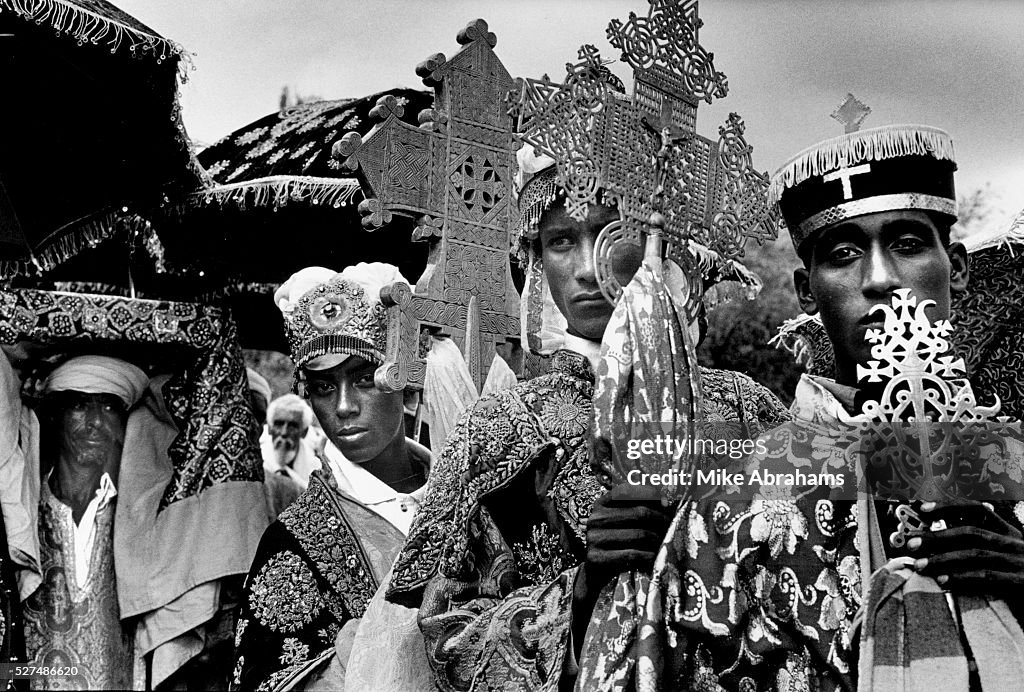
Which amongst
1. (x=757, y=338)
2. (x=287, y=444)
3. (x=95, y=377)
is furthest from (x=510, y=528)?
(x=287, y=444)

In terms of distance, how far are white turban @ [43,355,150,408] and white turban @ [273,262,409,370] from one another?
72cm

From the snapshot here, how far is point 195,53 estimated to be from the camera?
6.40m

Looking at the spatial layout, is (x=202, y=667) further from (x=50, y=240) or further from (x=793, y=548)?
(x=793, y=548)

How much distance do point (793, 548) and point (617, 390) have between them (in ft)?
1.48

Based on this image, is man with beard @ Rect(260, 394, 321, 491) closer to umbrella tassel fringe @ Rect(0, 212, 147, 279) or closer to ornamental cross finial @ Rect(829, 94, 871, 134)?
umbrella tassel fringe @ Rect(0, 212, 147, 279)

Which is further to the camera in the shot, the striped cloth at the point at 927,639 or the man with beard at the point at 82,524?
the man with beard at the point at 82,524

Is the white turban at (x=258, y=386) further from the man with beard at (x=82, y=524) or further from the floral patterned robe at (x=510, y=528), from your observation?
the floral patterned robe at (x=510, y=528)

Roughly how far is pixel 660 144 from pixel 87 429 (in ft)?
10.4

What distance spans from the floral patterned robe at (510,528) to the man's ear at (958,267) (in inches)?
18.3

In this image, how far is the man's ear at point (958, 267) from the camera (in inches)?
153

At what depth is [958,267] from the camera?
3910 millimetres

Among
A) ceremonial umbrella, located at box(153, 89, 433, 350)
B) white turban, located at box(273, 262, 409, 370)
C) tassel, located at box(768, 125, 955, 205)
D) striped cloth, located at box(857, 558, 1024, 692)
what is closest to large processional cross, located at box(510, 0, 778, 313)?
tassel, located at box(768, 125, 955, 205)

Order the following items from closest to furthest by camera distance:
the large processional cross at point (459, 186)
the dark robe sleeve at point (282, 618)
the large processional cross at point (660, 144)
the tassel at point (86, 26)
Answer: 1. the large processional cross at point (660, 144)
2. the large processional cross at point (459, 186)
3. the dark robe sleeve at point (282, 618)
4. the tassel at point (86, 26)

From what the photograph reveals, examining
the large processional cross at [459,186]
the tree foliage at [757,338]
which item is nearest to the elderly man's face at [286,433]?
the tree foliage at [757,338]
